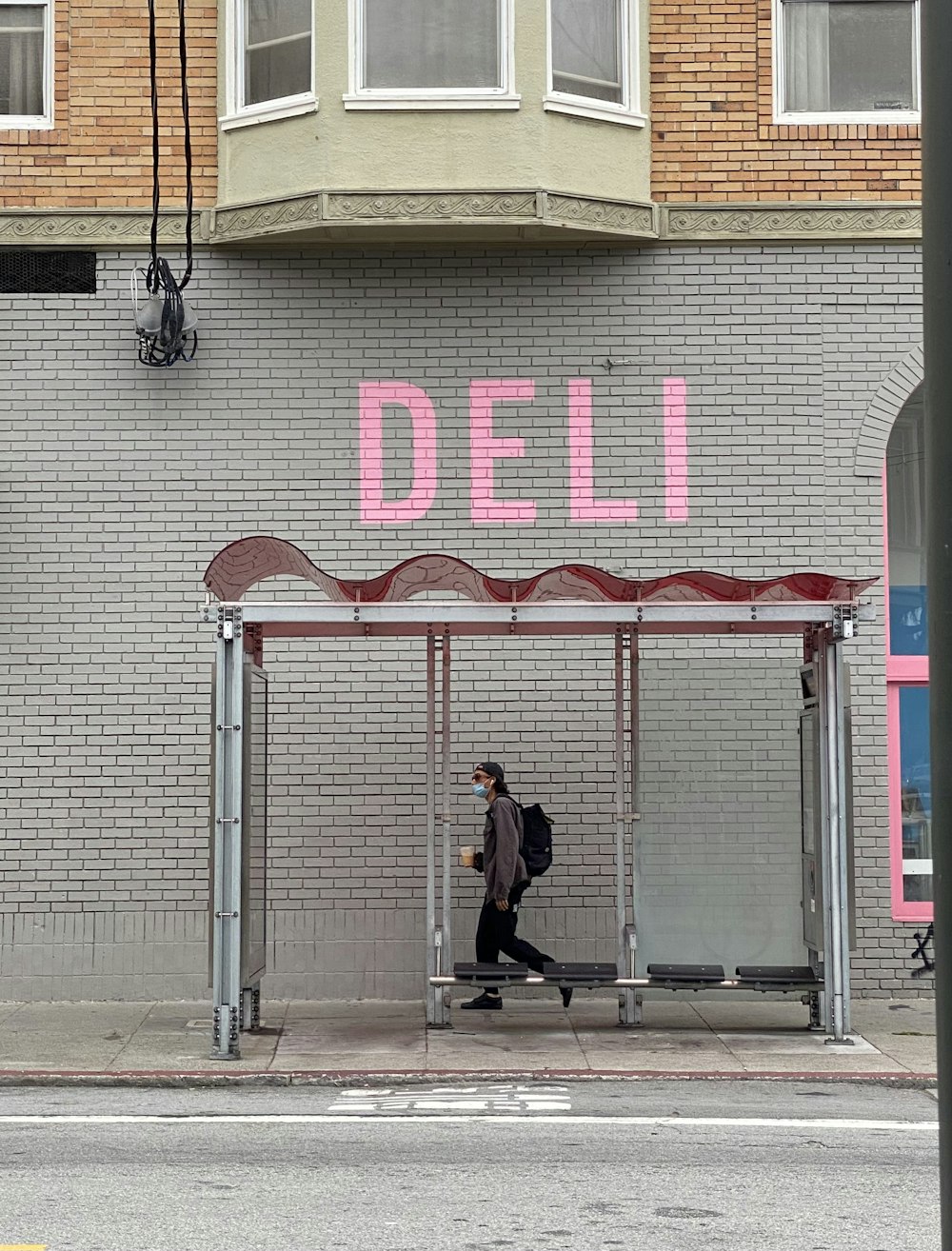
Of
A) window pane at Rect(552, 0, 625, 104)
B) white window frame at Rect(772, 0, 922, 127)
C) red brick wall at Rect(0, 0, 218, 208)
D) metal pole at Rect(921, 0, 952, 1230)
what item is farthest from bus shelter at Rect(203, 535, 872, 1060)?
metal pole at Rect(921, 0, 952, 1230)

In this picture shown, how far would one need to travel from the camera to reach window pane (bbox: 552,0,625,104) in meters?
13.2

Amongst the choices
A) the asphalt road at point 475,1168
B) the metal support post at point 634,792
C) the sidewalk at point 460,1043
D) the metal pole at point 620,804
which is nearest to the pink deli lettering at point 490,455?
the metal pole at point 620,804

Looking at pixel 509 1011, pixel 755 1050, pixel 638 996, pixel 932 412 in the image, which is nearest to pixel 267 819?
pixel 509 1011

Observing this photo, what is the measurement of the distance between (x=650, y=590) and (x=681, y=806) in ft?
6.06

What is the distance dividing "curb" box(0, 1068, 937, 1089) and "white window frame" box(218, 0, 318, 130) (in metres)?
Result: 7.43

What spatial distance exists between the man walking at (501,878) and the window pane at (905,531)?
147 inches

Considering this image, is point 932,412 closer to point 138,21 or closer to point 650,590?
point 650,590

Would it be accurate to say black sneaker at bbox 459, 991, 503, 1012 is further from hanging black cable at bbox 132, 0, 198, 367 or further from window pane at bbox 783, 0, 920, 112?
window pane at bbox 783, 0, 920, 112

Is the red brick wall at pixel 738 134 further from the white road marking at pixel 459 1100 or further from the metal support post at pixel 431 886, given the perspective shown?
Result: the white road marking at pixel 459 1100

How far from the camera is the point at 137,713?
12984 mm

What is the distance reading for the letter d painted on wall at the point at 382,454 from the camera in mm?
13125

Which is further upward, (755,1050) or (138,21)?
(138,21)

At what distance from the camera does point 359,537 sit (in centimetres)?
1312

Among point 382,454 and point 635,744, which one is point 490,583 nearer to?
point 635,744
